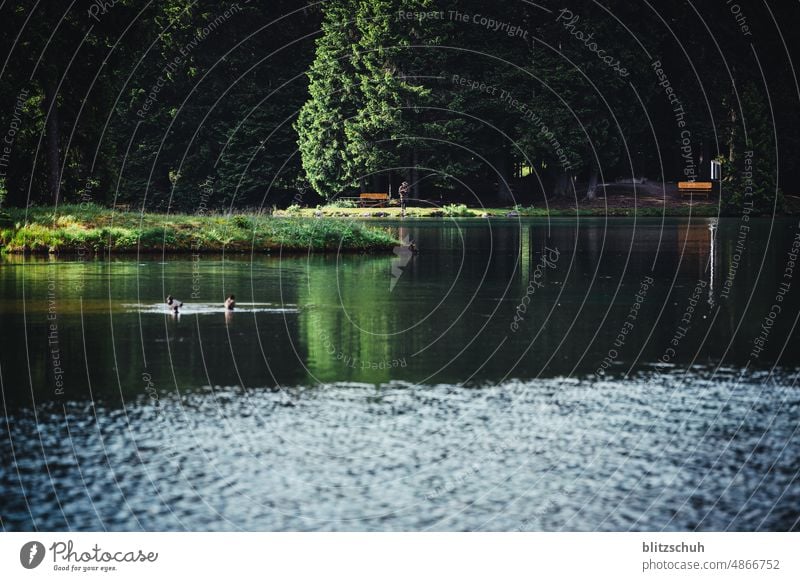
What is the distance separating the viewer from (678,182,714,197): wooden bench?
3898 inches

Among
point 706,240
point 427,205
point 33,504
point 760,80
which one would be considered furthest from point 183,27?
point 33,504

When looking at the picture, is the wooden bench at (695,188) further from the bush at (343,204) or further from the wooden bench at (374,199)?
the bush at (343,204)

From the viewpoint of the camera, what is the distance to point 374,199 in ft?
324

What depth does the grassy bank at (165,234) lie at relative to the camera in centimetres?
4644

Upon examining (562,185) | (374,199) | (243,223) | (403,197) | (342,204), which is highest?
(562,185)

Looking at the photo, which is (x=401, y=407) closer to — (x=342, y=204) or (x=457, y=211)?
(x=457, y=211)

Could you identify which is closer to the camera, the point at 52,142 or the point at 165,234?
the point at 165,234

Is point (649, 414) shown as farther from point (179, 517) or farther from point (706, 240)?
point (706, 240)

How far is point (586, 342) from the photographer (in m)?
23.1

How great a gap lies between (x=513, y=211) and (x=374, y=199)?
11675 millimetres

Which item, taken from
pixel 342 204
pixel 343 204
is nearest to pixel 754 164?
pixel 343 204

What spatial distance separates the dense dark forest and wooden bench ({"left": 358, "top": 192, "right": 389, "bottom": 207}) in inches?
73.7
